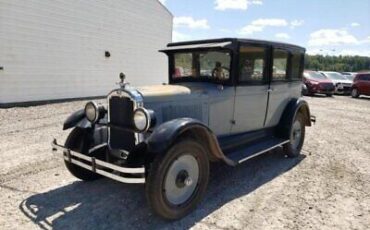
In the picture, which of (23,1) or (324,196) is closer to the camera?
(324,196)

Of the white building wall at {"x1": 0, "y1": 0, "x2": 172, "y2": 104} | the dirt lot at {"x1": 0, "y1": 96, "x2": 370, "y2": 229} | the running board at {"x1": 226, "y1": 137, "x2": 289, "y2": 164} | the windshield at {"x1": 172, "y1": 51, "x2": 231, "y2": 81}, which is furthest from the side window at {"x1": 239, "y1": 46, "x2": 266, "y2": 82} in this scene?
the white building wall at {"x1": 0, "y1": 0, "x2": 172, "y2": 104}

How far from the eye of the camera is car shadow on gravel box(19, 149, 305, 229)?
3615 mm

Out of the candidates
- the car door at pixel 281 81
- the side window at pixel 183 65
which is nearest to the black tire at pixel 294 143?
the car door at pixel 281 81

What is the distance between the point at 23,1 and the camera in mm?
11930

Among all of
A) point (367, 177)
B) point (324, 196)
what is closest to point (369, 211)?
point (324, 196)

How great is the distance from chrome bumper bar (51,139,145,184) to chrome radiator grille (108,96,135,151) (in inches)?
18.1

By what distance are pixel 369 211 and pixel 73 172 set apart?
3.92 metres

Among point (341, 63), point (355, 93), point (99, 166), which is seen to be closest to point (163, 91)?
point (99, 166)

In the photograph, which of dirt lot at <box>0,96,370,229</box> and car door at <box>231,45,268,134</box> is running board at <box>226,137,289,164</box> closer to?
car door at <box>231,45,268,134</box>

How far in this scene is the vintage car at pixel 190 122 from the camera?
3605 millimetres

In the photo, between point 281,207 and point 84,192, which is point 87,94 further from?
point 281,207

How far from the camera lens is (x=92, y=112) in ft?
14.3

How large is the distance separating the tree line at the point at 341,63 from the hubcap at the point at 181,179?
69.8m

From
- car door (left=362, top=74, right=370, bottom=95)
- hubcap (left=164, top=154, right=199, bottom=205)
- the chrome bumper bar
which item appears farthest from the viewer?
car door (left=362, top=74, right=370, bottom=95)
